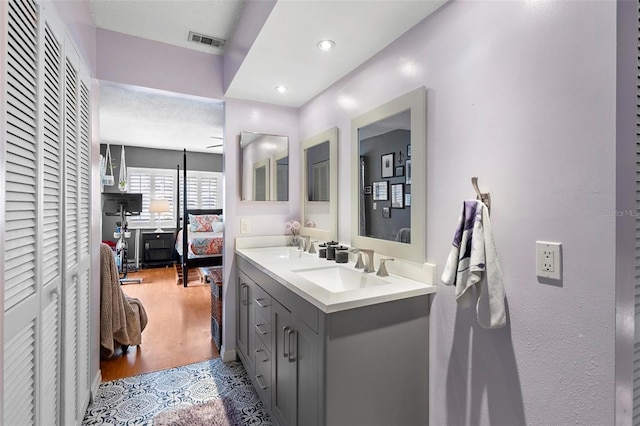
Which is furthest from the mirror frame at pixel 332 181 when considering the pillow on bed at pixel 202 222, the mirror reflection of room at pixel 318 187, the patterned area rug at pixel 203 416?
the pillow on bed at pixel 202 222

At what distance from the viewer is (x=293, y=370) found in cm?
152

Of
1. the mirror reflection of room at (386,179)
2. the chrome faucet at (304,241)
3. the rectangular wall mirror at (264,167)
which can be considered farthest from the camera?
the rectangular wall mirror at (264,167)

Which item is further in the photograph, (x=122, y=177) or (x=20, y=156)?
Answer: (x=122, y=177)

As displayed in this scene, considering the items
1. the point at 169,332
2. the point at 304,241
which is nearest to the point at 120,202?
the point at 169,332

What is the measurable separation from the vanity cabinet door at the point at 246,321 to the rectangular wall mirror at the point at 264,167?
70 centimetres

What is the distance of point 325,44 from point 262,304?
157cm

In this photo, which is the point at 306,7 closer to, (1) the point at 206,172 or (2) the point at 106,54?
(2) the point at 106,54

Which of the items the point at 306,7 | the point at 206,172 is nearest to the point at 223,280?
the point at 306,7

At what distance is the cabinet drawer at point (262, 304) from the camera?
73.4 inches

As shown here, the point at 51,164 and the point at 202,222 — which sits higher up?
the point at 51,164

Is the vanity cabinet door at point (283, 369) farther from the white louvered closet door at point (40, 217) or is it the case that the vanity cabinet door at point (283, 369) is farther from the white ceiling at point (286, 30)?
the white ceiling at point (286, 30)

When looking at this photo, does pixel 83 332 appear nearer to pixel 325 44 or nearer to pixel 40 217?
pixel 40 217

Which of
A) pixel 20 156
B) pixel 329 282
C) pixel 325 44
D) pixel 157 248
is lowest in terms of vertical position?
pixel 157 248

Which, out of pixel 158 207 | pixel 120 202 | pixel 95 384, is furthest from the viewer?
pixel 158 207
